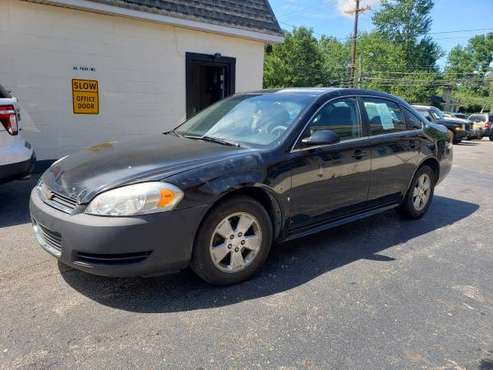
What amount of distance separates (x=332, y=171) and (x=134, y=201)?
1.96 m

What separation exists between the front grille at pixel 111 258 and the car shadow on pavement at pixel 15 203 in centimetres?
226

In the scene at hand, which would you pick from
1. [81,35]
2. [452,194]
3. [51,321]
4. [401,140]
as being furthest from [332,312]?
[81,35]

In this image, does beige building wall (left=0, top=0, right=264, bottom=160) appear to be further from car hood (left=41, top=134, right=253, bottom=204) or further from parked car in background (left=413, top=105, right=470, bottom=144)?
parked car in background (left=413, top=105, right=470, bottom=144)

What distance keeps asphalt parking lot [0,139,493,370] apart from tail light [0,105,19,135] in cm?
120

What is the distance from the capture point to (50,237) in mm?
2980

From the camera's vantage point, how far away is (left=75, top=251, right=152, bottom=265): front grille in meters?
2.76

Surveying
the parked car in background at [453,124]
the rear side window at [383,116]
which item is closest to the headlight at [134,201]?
the rear side window at [383,116]

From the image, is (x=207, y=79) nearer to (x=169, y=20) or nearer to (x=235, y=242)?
(x=169, y=20)

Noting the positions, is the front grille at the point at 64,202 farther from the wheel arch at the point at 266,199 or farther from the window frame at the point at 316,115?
the window frame at the point at 316,115

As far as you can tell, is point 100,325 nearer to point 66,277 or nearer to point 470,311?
point 66,277

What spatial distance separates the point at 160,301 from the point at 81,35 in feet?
20.3

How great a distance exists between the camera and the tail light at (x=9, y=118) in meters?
4.53

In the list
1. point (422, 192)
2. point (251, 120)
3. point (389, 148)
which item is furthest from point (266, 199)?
point (422, 192)

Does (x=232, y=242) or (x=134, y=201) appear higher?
(x=134, y=201)
